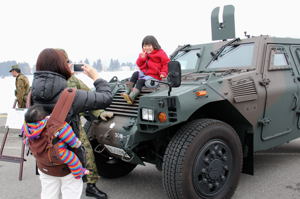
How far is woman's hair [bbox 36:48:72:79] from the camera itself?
8.71ft

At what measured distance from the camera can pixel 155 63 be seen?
4.57 metres

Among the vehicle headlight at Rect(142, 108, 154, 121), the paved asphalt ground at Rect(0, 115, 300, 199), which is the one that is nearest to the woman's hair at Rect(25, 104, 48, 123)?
the vehicle headlight at Rect(142, 108, 154, 121)

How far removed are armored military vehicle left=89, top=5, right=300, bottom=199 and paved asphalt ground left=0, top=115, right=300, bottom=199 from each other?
27 cm

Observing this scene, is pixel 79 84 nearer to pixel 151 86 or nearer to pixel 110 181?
pixel 151 86

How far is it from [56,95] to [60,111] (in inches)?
6.9

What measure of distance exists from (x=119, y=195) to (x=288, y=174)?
2404 millimetres

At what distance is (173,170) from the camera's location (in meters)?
3.38

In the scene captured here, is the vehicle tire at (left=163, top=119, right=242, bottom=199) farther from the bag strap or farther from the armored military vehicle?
the bag strap

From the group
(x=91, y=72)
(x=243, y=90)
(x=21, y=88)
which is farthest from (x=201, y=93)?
(x=21, y=88)

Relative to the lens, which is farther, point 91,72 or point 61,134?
point 91,72

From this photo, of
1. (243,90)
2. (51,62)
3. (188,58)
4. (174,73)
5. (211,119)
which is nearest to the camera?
(51,62)

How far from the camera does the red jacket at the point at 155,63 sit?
14.9 ft

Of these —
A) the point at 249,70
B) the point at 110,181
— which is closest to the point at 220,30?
the point at 249,70

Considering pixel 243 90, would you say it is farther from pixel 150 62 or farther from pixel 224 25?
pixel 224 25
